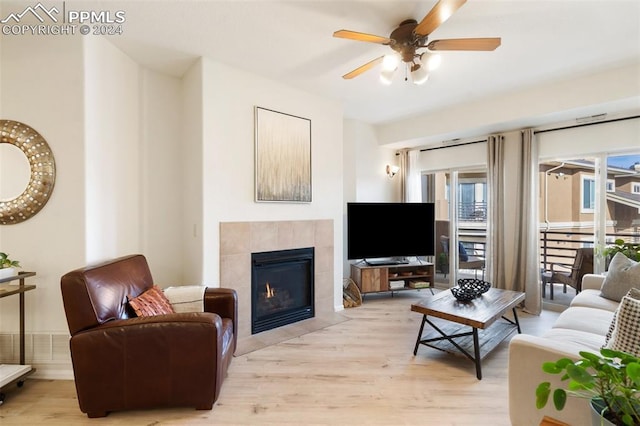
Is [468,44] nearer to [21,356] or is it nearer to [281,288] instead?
[281,288]

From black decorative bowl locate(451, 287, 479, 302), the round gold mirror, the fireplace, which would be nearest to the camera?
the round gold mirror

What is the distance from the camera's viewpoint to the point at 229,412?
1.99 m

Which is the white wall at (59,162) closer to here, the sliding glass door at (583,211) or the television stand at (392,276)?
the television stand at (392,276)

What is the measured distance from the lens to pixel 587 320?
2.26 meters

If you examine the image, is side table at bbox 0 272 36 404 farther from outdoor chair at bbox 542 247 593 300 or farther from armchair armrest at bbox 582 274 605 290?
outdoor chair at bbox 542 247 593 300

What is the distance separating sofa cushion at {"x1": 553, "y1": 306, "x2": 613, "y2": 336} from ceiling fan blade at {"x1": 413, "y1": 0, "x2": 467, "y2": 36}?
88.0 inches

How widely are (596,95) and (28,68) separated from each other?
5.19 m

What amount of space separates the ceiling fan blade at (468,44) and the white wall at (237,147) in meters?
1.81

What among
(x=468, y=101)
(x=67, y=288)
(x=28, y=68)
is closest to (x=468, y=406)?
(x=67, y=288)

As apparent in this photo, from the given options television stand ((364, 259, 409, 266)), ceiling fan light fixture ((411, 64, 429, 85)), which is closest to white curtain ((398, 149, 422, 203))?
television stand ((364, 259, 409, 266))

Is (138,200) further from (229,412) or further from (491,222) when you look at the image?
(491,222)

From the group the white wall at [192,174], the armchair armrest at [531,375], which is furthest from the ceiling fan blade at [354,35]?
the armchair armrest at [531,375]

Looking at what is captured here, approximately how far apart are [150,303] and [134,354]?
0.44 m

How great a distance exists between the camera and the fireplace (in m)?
3.26
